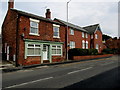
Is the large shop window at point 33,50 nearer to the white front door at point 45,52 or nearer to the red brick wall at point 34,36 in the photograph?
the red brick wall at point 34,36

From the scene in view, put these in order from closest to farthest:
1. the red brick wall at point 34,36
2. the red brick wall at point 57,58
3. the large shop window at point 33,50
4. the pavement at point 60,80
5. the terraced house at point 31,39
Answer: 1. the pavement at point 60,80
2. the red brick wall at point 34,36
3. the terraced house at point 31,39
4. the large shop window at point 33,50
5. the red brick wall at point 57,58

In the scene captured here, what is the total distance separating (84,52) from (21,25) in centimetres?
1407

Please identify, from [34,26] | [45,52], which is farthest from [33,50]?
[34,26]

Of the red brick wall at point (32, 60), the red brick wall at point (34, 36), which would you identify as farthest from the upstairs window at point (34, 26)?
the red brick wall at point (32, 60)

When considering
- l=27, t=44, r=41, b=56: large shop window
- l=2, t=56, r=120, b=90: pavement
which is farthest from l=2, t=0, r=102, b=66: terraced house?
l=2, t=56, r=120, b=90: pavement

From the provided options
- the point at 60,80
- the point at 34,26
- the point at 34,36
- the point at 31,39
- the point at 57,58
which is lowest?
the point at 60,80

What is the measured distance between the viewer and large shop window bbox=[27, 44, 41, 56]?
50.6ft

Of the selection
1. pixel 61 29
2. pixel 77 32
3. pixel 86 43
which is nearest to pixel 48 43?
pixel 61 29

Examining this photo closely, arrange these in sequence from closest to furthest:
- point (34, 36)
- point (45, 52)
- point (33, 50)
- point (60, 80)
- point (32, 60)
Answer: point (60, 80), point (32, 60), point (33, 50), point (34, 36), point (45, 52)

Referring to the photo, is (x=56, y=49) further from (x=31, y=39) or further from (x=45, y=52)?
(x=31, y=39)

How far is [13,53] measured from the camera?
15461 mm

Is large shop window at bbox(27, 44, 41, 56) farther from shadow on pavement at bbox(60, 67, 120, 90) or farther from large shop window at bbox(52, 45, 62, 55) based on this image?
shadow on pavement at bbox(60, 67, 120, 90)

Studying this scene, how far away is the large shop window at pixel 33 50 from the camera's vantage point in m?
15.4

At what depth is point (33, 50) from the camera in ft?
52.0
